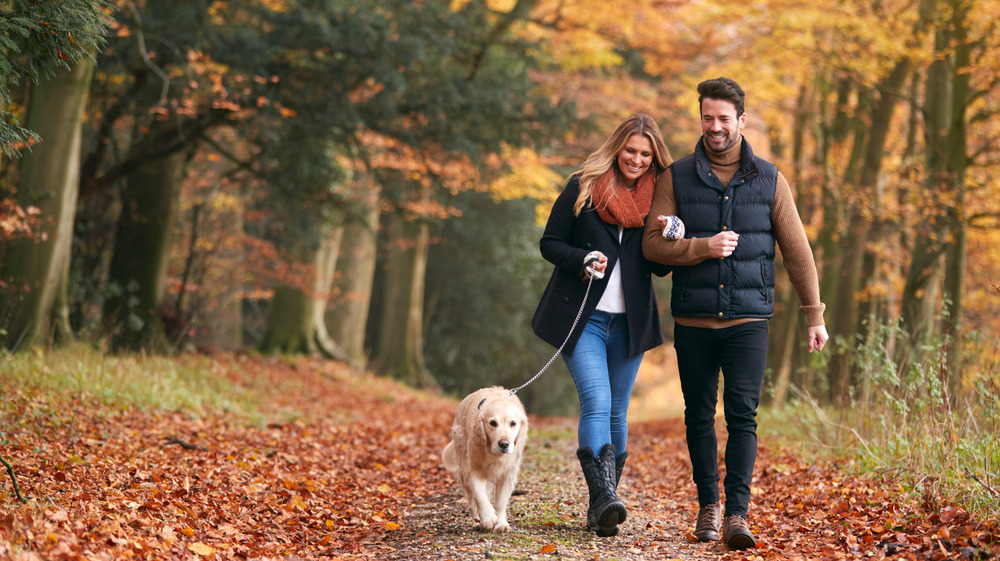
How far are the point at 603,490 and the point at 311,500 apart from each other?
2248 millimetres

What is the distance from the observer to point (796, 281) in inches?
173

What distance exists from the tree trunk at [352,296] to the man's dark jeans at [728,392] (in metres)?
14.6

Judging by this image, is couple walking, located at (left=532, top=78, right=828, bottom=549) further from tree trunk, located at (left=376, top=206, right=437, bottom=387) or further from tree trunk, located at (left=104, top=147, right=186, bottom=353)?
tree trunk, located at (left=376, top=206, right=437, bottom=387)

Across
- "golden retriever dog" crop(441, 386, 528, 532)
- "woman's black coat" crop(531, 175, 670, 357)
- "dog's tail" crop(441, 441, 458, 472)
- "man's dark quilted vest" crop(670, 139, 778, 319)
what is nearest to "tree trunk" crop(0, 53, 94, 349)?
"dog's tail" crop(441, 441, 458, 472)

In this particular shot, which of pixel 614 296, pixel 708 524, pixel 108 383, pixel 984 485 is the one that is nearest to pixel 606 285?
pixel 614 296

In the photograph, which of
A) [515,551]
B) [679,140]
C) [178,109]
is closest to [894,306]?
[679,140]

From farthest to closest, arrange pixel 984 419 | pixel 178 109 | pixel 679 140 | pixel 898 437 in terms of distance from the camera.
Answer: pixel 679 140 < pixel 178 109 < pixel 898 437 < pixel 984 419

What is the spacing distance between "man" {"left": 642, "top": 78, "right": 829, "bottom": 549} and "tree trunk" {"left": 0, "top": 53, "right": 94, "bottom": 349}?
722 centimetres

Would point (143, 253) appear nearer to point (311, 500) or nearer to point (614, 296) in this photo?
point (311, 500)

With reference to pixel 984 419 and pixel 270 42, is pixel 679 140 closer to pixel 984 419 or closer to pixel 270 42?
pixel 270 42

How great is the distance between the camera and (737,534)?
13.8 ft

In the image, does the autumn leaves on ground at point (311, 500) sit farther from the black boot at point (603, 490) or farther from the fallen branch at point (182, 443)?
the black boot at point (603, 490)

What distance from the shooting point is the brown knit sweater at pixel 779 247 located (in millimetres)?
4312

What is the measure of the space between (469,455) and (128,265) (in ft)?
31.4
